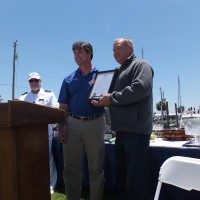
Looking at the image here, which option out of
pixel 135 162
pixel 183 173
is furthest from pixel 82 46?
pixel 183 173

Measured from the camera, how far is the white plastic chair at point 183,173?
1.82 m

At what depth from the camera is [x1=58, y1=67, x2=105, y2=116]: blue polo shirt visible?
2953 millimetres

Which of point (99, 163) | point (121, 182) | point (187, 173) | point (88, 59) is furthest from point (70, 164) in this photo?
point (187, 173)

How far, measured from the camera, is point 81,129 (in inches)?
116

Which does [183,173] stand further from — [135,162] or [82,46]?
[82,46]

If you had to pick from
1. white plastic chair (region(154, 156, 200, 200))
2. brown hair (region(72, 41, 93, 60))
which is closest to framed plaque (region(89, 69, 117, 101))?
brown hair (region(72, 41, 93, 60))

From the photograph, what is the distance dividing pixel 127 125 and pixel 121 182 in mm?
570

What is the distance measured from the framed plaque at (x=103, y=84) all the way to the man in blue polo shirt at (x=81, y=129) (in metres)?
0.16

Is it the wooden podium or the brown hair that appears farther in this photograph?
the brown hair

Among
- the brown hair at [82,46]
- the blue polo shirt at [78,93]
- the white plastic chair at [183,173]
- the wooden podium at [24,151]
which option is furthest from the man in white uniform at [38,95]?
the wooden podium at [24,151]

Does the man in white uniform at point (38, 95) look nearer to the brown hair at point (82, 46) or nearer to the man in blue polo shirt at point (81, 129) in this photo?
the man in blue polo shirt at point (81, 129)

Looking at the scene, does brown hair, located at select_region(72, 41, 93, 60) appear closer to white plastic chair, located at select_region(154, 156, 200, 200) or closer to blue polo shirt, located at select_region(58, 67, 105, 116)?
blue polo shirt, located at select_region(58, 67, 105, 116)

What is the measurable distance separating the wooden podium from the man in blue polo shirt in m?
1.30

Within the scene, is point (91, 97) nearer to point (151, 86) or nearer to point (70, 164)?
point (151, 86)
